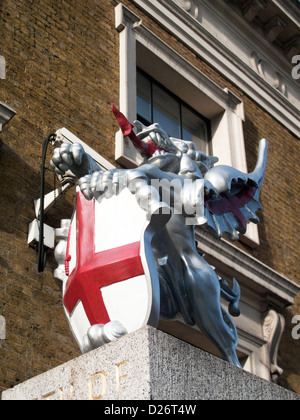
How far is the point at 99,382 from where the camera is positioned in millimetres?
3738

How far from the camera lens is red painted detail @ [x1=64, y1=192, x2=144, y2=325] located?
4.22 meters

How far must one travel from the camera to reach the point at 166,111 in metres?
10.4

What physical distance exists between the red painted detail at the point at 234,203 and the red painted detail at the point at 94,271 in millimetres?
930

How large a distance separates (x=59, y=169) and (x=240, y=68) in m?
7.52

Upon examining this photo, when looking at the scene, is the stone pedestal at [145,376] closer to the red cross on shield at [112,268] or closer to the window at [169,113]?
the red cross on shield at [112,268]

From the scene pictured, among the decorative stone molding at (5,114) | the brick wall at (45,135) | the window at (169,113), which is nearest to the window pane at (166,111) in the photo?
the window at (169,113)

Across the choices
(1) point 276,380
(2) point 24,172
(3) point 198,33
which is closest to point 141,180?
(2) point 24,172

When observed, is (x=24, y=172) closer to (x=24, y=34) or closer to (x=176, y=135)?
(x=24, y=34)

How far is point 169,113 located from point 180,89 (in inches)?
14.0

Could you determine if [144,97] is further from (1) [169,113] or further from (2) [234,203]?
(2) [234,203]

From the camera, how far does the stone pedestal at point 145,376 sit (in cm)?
362

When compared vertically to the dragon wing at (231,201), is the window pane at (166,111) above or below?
above

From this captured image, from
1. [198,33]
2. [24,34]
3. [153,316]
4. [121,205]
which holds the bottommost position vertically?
[153,316]

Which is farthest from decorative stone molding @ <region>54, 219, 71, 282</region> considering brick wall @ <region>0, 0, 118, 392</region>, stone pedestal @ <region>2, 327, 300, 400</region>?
brick wall @ <region>0, 0, 118, 392</region>
